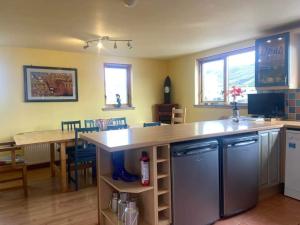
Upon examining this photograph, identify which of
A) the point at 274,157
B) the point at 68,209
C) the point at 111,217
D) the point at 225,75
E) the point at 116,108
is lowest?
the point at 68,209

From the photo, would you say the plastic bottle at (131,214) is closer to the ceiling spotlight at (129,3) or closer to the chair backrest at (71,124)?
the ceiling spotlight at (129,3)

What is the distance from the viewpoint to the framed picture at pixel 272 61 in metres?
3.20

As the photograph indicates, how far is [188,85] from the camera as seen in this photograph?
5.31 meters

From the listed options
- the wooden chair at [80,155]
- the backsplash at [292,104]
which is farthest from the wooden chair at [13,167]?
the backsplash at [292,104]

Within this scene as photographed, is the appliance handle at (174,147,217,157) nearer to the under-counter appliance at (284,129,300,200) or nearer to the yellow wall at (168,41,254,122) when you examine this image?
the under-counter appliance at (284,129,300,200)

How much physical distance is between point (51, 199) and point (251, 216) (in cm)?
235

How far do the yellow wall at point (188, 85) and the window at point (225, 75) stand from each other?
0.43 ft

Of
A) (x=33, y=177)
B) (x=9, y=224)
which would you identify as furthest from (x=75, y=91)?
(x=9, y=224)

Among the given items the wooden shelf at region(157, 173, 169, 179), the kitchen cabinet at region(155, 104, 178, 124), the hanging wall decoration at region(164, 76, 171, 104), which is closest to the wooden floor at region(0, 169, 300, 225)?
the wooden shelf at region(157, 173, 169, 179)

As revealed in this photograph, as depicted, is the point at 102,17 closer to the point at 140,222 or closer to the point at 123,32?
the point at 123,32

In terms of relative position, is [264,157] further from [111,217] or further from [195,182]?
[111,217]

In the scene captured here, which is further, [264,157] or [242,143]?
[264,157]

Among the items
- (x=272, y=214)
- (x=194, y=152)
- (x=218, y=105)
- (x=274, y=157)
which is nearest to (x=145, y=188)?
(x=194, y=152)

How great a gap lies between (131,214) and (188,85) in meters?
3.85
